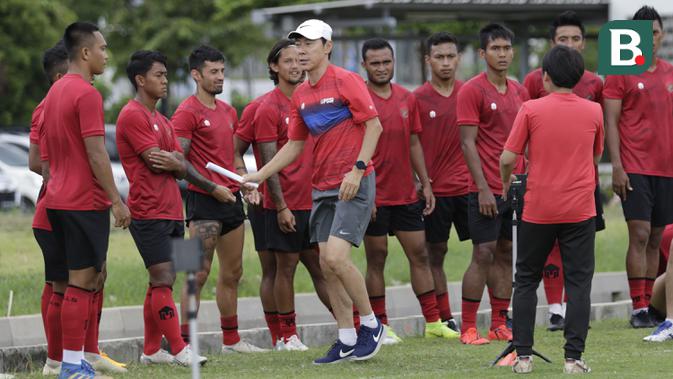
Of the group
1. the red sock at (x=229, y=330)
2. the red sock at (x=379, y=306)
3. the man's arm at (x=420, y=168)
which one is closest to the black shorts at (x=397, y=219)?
the man's arm at (x=420, y=168)

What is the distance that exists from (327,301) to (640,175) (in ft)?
10.1

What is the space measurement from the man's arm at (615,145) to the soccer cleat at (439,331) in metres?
1.97

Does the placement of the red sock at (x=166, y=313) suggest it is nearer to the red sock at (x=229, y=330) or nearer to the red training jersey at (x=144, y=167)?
the red training jersey at (x=144, y=167)

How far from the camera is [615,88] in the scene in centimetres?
Answer: 1328

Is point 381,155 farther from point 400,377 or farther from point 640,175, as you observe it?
point 400,377

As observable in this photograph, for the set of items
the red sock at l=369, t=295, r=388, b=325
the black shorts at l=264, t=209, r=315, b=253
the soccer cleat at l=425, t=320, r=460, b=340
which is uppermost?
the black shorts at l=264, t=209, r=315, b=253

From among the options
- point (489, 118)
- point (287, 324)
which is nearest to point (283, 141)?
point (287, 324)

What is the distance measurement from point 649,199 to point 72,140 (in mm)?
5699

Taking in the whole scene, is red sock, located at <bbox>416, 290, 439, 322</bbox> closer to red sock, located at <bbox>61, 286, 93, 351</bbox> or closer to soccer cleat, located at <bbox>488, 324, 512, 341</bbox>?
soccer cleat, located at <bbox>488, 324, 512, 341</bbox>

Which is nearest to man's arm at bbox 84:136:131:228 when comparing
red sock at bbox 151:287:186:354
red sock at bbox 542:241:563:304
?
red sock at bbox 151:287:186:354

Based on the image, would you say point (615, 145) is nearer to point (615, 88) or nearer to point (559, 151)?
point (615, 88)

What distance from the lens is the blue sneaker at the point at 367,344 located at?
35.6 feet

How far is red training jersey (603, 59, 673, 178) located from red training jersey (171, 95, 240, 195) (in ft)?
11.7

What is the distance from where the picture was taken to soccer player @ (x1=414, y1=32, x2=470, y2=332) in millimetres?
13336
